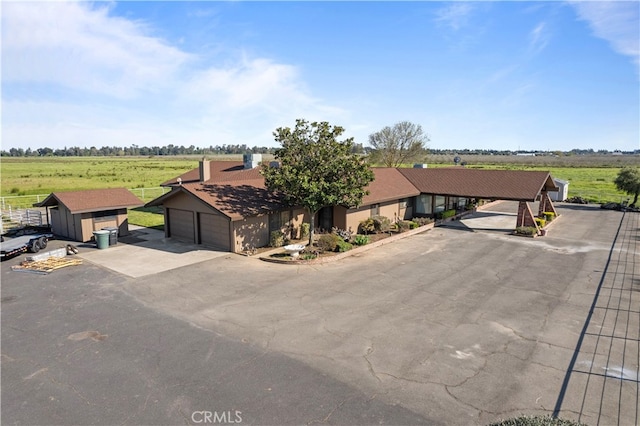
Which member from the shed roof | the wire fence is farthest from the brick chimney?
the wire fence

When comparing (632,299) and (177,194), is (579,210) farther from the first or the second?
(177,194)

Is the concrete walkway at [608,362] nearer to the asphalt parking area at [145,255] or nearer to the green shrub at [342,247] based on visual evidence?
the green shrub at [342,247]

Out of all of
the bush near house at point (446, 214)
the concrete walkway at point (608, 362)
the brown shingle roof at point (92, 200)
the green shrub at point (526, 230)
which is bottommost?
the concrete walkway at point (608, 362)

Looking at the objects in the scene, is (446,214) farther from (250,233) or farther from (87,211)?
(87,211)

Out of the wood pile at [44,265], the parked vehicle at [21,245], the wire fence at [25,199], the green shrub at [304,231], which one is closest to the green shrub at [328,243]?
the green shrub at [304,231]

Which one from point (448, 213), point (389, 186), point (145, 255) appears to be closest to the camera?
point (145, 255)

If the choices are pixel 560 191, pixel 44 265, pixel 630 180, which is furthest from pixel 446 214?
pixel 44 265

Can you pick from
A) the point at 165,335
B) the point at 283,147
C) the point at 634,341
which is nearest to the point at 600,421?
the point at 634,341
